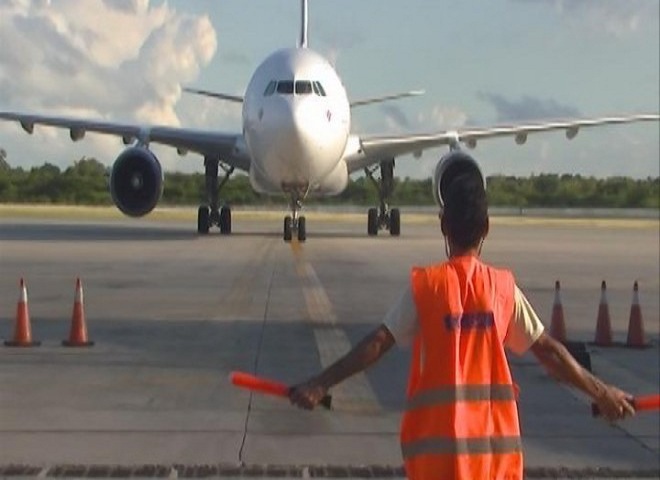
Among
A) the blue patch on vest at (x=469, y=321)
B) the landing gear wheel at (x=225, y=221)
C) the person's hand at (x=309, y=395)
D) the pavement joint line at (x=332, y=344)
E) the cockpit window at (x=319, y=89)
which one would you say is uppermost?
the cockpit window at (x=319, y=89)

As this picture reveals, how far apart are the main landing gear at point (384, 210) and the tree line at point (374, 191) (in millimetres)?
527

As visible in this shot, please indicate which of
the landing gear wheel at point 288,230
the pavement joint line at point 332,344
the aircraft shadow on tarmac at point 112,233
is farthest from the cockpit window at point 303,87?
the aircraft shadow on tarmac at point 112,233

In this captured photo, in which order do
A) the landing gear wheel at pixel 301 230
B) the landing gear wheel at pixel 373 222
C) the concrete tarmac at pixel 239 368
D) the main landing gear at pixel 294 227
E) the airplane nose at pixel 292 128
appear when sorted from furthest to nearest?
the landing gear wheel at pixel 373 222
the landing gear wheel at pixel 301 230
the main landing gear at pixel 294 227
the airplane nose at pixel 292 128
the concrete tarmac at pixel 239 368

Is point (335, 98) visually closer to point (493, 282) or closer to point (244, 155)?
point (244, 155)

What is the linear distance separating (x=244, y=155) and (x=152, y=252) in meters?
5.50

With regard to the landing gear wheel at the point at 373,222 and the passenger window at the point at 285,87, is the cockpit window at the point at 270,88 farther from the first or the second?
the landing gear wheel at the point at 373,222

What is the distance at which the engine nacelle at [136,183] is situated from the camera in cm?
2909

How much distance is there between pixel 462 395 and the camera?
4.09 m

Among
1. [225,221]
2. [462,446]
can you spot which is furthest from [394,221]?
[462,446]

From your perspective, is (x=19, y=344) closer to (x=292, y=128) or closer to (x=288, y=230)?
(x=292, y=128)

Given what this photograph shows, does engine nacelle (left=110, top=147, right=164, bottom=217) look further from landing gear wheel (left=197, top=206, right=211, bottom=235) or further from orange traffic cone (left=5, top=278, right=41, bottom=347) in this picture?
orange traffic cone (left=5, top=278, right=41, bottom=347)

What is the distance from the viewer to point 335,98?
26.9 metres

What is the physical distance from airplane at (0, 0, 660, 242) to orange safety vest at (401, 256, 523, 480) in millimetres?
17238

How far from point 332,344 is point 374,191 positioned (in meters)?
23.0
